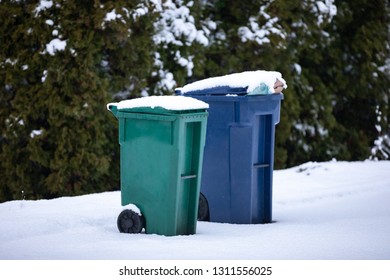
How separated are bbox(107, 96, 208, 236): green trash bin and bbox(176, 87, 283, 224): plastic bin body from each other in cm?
56

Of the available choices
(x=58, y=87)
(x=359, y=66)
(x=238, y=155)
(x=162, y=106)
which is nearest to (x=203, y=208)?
(x=238, y=155)

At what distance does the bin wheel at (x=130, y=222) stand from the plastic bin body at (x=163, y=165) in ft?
0.16

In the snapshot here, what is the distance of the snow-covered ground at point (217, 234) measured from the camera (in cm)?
515

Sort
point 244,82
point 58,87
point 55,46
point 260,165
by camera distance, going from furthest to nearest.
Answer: point 58,87
point 55,46
point 260,165
point 244,82

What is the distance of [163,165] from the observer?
219 inches

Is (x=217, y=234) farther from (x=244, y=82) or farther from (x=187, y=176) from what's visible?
(x=244, y=82)

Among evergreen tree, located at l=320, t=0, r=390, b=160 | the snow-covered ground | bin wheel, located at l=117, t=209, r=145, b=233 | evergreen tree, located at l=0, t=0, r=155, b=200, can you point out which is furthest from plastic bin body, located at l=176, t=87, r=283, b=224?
evergreen tree, located at l=320, t=0, r=390, b=160

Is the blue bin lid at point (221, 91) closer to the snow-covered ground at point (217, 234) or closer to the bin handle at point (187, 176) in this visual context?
the bin handle at point (187, 176)

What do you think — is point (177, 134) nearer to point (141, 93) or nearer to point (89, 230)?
point (89, 230)

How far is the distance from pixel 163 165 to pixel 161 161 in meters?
0.03

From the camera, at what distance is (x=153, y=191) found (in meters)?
5.65

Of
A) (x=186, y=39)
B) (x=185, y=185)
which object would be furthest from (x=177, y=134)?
(x=186, y=39)

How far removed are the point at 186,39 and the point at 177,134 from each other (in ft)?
14.7

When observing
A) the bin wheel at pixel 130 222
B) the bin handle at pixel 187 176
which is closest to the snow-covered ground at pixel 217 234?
the bin wheel at pixel 130 222
